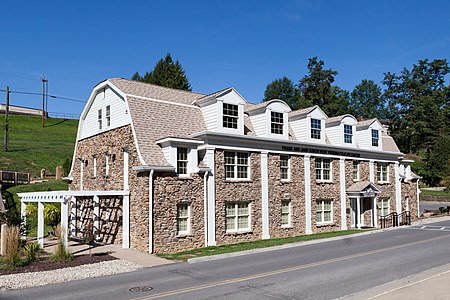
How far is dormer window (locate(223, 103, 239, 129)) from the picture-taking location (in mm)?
23859

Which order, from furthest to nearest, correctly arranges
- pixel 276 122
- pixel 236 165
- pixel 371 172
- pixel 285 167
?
pixel 371 172 → pixel 285 167 → pixel 276 122 → pixel 236 165

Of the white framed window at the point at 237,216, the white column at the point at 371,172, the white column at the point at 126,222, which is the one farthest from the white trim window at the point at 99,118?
A: the white column at the point at 371,172

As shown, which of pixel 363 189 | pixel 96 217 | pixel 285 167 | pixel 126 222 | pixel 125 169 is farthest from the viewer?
pixel 363 189

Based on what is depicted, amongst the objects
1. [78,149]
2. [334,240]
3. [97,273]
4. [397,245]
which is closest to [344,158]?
[334,240]

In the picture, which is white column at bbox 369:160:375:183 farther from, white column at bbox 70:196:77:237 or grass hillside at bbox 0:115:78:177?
grass hillside at bbox 0:115:78:177

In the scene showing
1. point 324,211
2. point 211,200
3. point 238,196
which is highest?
point 238,196

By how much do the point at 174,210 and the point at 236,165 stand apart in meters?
4.74

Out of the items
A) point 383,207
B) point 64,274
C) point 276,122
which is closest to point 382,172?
point 383,207

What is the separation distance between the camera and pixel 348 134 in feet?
102

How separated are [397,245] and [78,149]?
20.2m

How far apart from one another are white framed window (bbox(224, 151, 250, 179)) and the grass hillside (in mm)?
31040

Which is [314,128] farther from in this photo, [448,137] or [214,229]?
[448,137]

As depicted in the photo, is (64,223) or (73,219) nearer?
(64,223)

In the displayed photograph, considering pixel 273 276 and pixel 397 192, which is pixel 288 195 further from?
pixel 397 192
